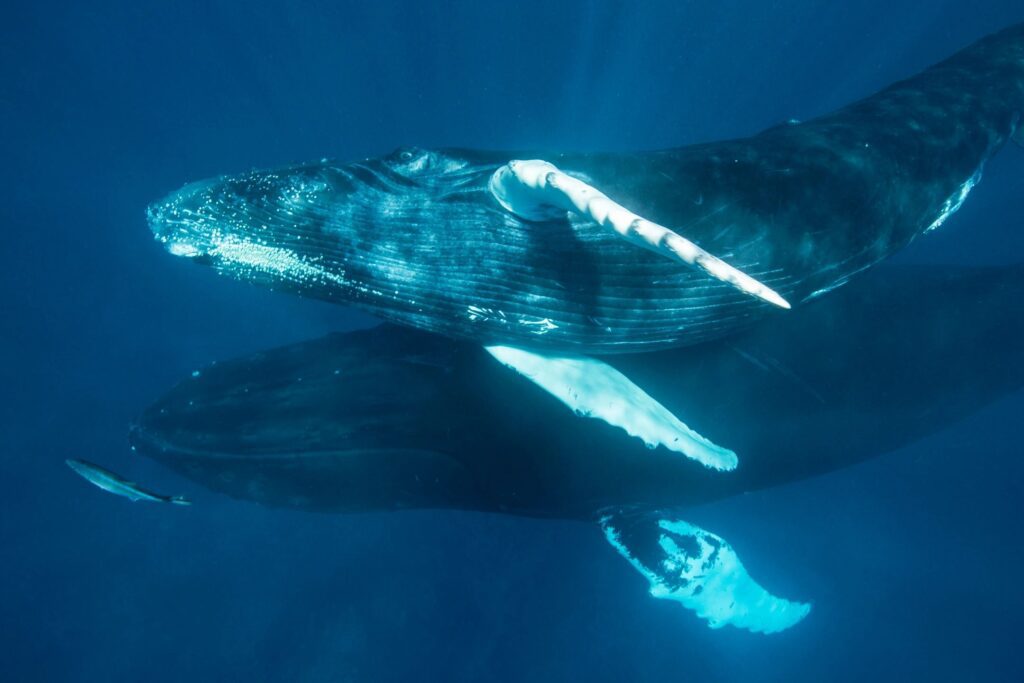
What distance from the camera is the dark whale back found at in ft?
17.4

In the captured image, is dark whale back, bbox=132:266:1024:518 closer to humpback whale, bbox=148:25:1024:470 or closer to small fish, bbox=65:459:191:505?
small fish, bbox=65:459:191:505

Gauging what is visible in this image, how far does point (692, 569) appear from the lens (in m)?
7.23

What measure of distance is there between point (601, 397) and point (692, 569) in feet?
14.1

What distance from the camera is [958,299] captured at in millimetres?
6918

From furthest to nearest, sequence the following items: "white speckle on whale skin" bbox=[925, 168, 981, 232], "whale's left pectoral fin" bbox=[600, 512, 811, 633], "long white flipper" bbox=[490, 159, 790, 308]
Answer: "whale's left pectoral fin" bbox=[600, 512, 811, 633] < "white speckle on whale skin" bbox=[925, 168, 981, 232] < "long white flipper" bbox=[490, 159, 790, 308]

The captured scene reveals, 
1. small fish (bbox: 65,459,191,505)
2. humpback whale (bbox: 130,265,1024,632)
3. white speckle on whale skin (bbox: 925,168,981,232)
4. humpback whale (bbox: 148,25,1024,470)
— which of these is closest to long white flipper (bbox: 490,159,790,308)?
humpback whale (bbox: 148,25,1024,470)

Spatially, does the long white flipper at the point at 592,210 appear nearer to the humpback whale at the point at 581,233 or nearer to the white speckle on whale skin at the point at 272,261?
the humpback whale at the point at 581,233

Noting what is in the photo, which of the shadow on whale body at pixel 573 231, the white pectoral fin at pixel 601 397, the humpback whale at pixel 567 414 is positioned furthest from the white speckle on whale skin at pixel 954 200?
the white pectoral fin at pixel 601 397

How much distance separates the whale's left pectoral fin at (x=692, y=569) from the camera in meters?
6.81

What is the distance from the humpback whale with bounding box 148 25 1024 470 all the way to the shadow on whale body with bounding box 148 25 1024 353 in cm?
1

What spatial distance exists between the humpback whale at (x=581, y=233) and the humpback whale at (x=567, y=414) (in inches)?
37.2

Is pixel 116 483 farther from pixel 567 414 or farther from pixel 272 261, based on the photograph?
pixel 567 414

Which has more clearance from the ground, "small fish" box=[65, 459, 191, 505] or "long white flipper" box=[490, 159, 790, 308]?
"long white flipper" box=[490, 159, 790, 308]

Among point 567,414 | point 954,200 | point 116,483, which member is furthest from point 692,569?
point 116,483
